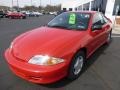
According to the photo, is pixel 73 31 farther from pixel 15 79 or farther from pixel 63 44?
pixel 15 79

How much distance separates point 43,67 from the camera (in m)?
3.20

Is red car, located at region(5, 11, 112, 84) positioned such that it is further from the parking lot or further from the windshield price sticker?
the parking lot

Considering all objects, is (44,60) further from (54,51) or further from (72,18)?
(72,18)

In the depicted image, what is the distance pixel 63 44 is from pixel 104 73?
5.05 feet

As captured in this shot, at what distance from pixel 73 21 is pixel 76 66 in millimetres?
1420

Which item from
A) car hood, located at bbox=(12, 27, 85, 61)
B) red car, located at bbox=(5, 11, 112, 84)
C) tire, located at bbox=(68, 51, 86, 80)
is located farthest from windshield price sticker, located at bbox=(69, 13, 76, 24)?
tire, located at bbox=(68, 51, 86, 80)

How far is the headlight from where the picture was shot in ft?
10.7

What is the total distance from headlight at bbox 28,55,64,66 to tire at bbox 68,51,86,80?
0.49 m

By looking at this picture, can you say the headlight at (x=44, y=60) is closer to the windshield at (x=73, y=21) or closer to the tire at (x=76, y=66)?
the tire at (x=76, y=66)

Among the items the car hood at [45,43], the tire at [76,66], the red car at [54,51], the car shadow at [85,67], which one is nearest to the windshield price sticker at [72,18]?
the red car at [54,51]

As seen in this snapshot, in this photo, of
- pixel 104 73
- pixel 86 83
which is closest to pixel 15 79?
Answer: pixel 86 83

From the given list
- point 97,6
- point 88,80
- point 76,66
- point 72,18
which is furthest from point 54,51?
point 97,6

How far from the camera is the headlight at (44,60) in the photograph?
3252mm

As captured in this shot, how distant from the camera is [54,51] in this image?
3.38 metres
